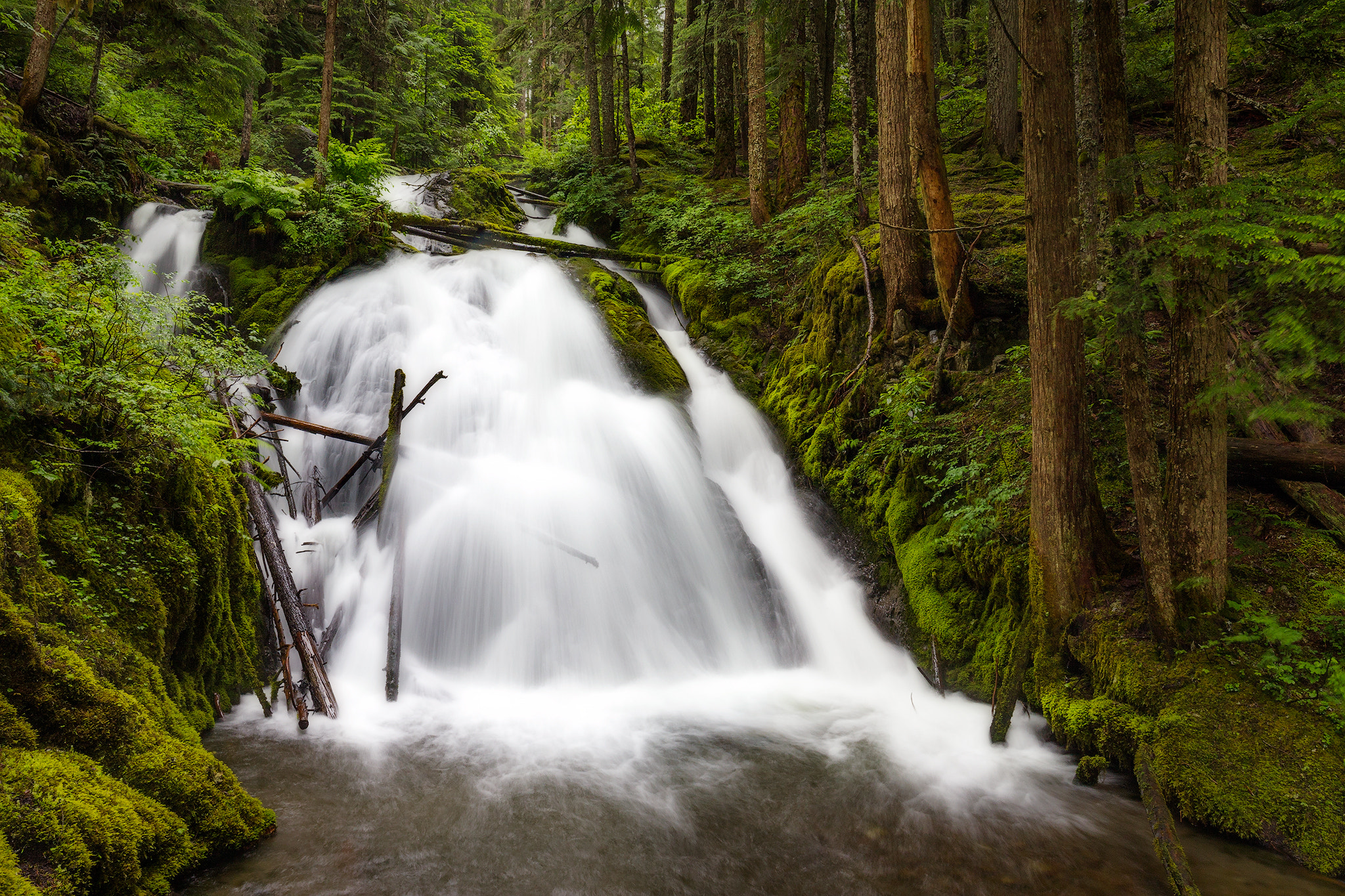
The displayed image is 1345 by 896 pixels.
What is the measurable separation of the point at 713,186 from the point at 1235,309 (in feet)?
41.7

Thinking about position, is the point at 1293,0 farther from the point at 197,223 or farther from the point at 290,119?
the point at 290,119

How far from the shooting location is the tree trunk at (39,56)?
9883 millimetres

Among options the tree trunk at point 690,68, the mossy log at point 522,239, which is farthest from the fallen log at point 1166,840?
the tree trunk at point 690,68

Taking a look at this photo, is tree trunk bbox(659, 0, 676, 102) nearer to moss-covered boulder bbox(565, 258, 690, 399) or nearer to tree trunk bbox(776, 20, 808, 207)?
tree trunk bbox(776, 20, 808, 207)

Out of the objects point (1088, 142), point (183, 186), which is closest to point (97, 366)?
point (1088, 142)

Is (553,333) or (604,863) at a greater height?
(553,333)

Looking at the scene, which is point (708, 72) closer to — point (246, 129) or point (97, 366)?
point (246, 129)

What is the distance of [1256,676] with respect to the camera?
3.86m

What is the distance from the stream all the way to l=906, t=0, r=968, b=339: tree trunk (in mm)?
3075

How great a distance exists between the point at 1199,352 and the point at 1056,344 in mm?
862

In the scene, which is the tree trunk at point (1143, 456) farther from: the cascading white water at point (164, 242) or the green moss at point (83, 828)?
the cascading white water at point (164, 242)

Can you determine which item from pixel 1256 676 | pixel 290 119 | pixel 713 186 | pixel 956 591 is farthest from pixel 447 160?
pixel 1256 676

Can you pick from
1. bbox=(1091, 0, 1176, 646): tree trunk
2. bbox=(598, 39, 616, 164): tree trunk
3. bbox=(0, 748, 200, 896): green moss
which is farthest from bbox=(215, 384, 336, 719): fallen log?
bbox=(598, 39, 616, 164): tree trunk

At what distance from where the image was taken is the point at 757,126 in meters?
11.5
